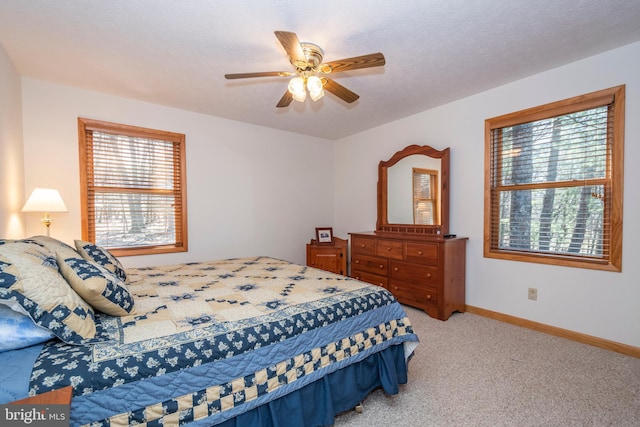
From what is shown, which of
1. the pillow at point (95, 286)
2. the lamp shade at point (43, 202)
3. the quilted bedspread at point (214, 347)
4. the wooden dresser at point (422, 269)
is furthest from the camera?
the wooden dresser at point (422, 269)

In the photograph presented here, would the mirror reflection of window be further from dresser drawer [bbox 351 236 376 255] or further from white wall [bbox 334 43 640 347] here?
dresser drawer [bbox 351 236 376 255]

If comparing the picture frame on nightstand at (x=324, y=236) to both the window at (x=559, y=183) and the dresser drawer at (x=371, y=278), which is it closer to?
the dresser drawer at (x=371, y=278)

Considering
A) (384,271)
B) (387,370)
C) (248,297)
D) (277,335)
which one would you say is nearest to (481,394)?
(387,370)

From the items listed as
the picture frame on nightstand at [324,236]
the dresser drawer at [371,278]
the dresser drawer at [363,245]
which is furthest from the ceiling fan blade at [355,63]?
the picture frame on nightstand at [324,236]

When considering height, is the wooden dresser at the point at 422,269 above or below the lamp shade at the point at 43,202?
below

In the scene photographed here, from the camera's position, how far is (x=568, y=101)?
8.38 ft

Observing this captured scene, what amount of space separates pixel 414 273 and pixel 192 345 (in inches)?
104

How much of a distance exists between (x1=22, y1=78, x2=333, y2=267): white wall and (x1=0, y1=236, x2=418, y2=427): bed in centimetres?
148

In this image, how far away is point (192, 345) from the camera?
1.19 metres

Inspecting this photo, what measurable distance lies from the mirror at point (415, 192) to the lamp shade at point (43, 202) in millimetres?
3495

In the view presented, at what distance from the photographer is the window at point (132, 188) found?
10.1 feet

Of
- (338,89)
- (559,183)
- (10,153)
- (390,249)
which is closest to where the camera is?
(338,89)

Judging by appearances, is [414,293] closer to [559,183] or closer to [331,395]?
[559,183]

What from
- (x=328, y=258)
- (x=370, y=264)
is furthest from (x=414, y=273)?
(x=328, y=258)
